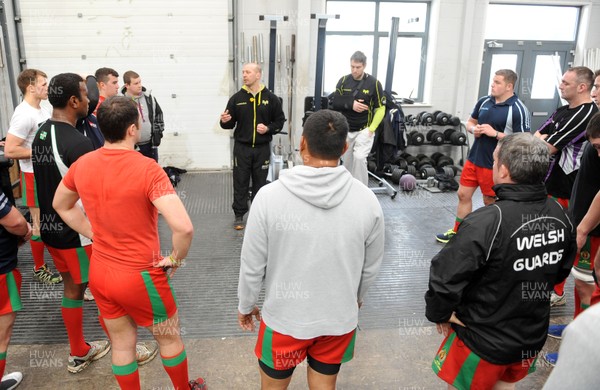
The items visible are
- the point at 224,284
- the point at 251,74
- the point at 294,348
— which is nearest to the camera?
the point at 294,348

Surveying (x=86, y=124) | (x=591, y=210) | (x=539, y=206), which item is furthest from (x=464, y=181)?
(x=86, y=124)

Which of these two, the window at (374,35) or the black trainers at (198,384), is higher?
the window at (374,35)

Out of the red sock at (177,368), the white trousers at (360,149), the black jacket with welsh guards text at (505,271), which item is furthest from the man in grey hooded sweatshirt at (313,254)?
the white trousers at (360,149)

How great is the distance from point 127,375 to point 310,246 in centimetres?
117

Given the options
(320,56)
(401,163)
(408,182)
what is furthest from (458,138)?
(320,56)

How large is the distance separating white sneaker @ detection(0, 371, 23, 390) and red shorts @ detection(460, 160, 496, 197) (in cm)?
380

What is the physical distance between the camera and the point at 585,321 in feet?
2.08

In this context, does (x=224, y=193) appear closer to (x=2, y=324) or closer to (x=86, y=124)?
(x=86, y=124)

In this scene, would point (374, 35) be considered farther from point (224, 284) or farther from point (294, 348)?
point (294, 348)

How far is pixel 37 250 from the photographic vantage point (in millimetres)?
3668

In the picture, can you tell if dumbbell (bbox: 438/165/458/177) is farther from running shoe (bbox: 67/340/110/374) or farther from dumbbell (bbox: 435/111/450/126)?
running shoe (bbox: 67/340/110/374)

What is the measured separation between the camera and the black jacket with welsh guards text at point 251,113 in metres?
4.75

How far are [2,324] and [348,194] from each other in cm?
191

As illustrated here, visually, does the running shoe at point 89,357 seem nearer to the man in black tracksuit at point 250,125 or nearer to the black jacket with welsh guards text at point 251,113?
the man in black tracksuit at point 250,125
